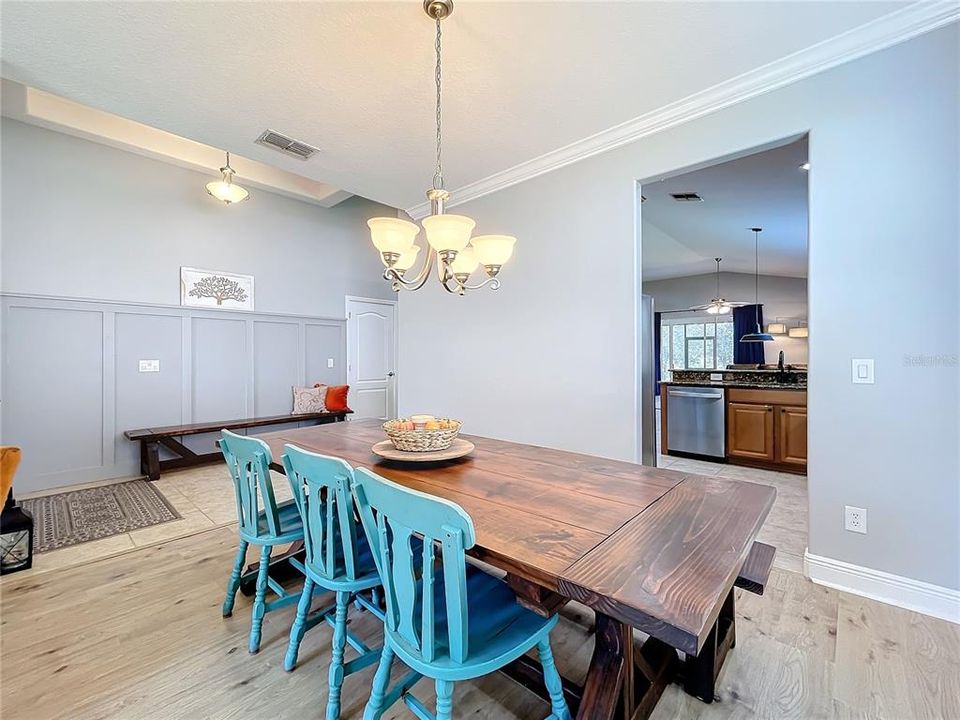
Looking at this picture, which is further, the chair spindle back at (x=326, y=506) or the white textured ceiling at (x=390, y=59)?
the white textured ceiling at (x=390, y=59)

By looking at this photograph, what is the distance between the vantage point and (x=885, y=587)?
1.96 m

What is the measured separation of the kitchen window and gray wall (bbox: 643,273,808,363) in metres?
0.74

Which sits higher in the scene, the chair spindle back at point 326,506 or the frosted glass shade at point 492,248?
the frosted glass shade at point 492,248

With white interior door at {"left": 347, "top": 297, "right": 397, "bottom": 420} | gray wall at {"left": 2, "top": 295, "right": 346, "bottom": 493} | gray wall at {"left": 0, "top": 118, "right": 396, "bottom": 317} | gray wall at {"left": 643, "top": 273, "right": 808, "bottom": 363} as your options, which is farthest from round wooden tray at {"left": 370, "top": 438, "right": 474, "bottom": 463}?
gray wall at {"left": 643, "top": 273, "right": 808, "bottom": 363}

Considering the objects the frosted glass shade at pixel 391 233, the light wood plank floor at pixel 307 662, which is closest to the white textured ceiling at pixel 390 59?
the frosted glass shade at pixel 391 233

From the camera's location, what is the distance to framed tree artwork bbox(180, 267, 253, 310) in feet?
14.9

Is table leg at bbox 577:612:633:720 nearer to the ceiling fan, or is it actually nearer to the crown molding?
the crown molding

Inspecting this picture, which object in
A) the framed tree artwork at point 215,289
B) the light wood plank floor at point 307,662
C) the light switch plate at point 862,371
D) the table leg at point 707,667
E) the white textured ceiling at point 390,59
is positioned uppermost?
the white textured ceiling at point 390,59

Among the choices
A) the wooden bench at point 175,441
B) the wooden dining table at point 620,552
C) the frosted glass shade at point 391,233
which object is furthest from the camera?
the wooden bench at point 175,441

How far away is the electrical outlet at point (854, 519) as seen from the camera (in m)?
2.02

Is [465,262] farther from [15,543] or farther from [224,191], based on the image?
[224,191]

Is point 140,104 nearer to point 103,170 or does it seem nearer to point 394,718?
point 103,170

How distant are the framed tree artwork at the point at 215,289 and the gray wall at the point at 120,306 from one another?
0.28 ft

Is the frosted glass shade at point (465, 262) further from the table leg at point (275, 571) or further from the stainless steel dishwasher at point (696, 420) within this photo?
the stainless steel dishwasher at point (696, 420)
